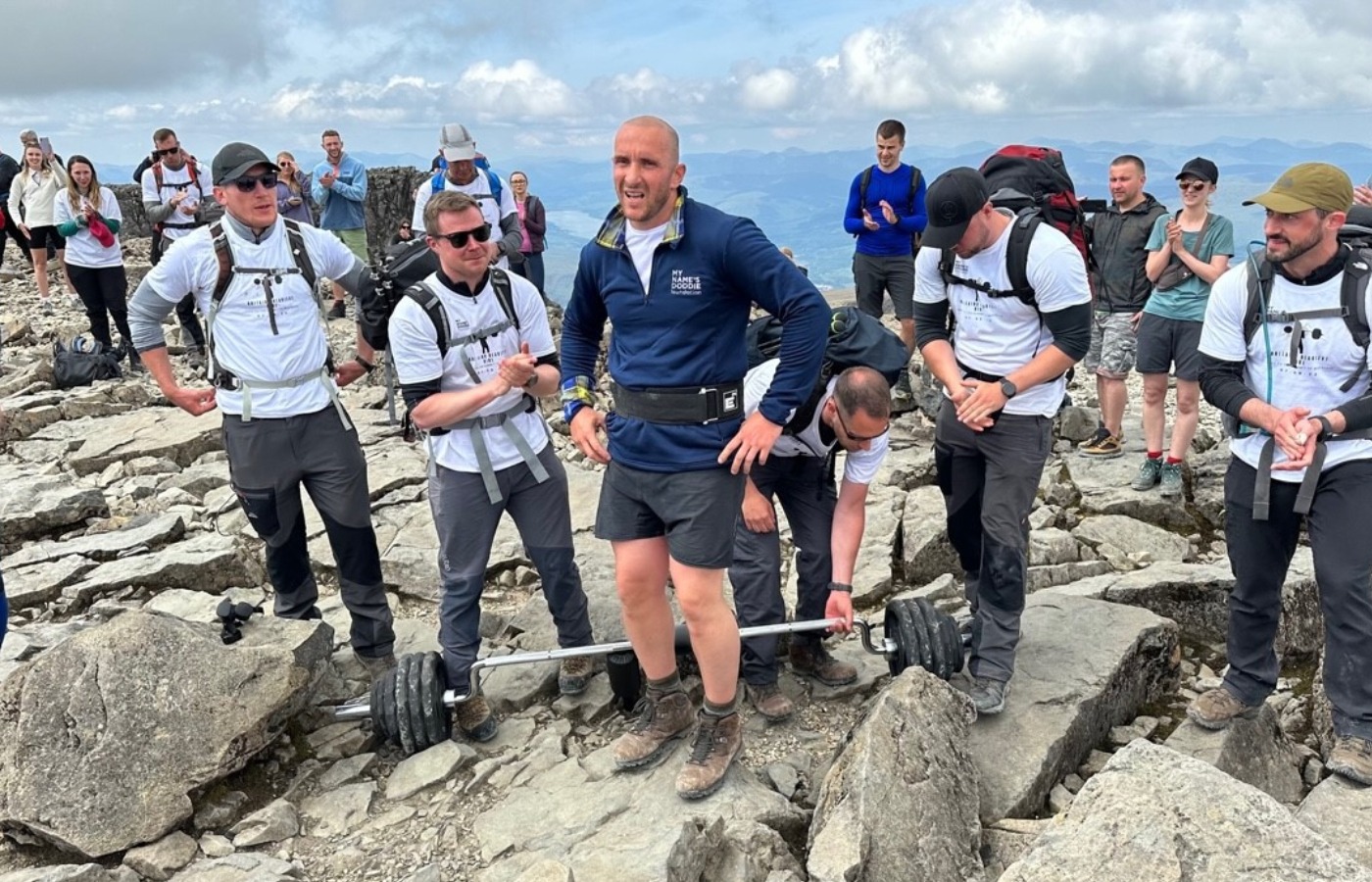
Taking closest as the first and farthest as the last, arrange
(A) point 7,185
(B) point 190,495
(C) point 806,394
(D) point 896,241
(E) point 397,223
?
(C) point 806,394 < (B) point 190,495 < (D) point 896,241 < (A) point 7,185 < (E) point 397,223

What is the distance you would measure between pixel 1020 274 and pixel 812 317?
1350 millimetres

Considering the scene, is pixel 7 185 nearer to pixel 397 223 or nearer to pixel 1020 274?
pixel 397 223

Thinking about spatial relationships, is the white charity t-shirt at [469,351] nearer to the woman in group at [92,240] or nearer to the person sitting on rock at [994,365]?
the person sitting on rock at [994,365]

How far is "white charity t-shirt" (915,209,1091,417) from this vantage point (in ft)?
15.9

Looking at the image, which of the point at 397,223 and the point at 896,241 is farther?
the point at 397,223

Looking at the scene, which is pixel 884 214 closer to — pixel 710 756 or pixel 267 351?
pixel 267 351

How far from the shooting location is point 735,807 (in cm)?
446

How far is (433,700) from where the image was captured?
17.0ft

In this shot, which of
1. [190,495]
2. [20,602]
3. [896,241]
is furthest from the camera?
[896,241]

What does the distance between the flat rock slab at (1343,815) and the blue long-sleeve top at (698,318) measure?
2976 mm

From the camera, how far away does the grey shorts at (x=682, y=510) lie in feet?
14.4

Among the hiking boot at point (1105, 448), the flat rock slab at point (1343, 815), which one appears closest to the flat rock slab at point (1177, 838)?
the flat rock slab at point (1343, 815)

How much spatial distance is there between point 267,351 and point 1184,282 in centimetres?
730

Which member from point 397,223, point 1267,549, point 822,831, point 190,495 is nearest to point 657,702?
point 822,831
